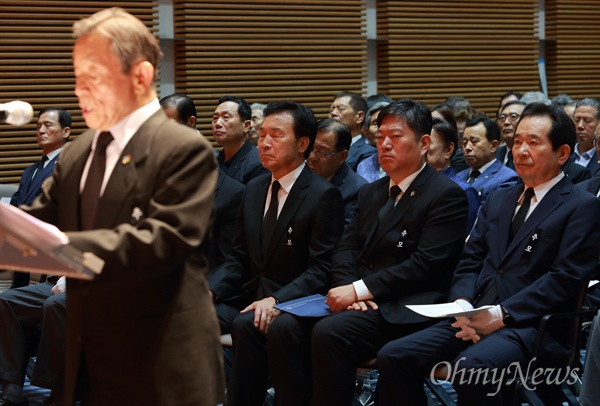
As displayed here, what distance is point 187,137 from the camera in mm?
2256

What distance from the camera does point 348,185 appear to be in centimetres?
532

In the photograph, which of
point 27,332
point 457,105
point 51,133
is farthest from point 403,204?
point 457,105

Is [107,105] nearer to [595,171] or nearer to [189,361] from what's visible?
[189,361]

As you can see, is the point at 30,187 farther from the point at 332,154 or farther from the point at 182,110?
the point at 332,154

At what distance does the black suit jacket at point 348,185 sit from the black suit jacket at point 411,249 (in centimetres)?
79

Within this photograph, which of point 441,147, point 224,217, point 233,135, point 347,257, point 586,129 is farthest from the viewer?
point 586,129

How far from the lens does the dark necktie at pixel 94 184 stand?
7.55 ft

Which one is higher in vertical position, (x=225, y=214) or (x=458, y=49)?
(x=458, y=49)

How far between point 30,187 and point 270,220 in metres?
2.37

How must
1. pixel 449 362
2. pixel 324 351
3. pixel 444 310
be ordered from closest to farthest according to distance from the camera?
pixel 444 310 → pixel 449 362 → pixel 324 351

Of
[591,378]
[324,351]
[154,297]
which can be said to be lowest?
[591,378]

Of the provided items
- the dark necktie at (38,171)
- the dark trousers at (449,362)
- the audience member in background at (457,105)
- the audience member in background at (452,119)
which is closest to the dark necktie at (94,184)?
the dark trousers at (449,362)

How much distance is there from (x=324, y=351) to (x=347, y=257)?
23.0 inches

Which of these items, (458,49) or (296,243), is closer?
(296,243)
